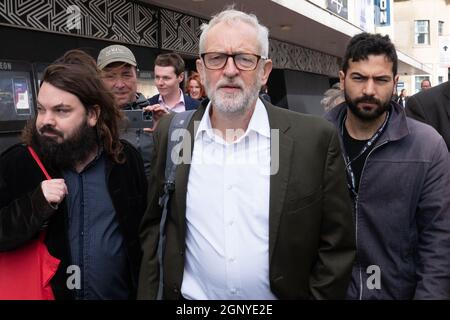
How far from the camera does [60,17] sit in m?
6.24

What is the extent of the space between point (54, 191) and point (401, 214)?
154 centimetres

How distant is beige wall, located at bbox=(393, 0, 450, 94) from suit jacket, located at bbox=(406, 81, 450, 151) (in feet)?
106

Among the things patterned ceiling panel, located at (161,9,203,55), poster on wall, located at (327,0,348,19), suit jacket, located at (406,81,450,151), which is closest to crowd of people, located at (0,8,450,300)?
suit jacket, located at (406,81,450,151)

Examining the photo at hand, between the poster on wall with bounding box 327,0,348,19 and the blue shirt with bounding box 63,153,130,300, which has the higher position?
the poster on wall with bounding box 327,0,348,19

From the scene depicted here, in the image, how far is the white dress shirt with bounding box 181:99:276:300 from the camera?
6.37 feet

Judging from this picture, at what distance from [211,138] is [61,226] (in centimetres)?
75

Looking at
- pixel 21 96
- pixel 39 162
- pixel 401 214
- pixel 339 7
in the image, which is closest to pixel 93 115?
pixel 39 162

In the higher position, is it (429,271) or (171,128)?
(171,128)

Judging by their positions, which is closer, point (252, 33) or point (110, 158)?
point (252, 33)

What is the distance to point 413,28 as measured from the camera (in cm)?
3341

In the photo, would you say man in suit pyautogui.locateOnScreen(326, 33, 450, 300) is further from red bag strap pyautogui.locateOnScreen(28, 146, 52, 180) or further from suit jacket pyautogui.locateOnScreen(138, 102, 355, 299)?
red bag strap pyautogui.locateOnScreen(28, 146, 52, 180)

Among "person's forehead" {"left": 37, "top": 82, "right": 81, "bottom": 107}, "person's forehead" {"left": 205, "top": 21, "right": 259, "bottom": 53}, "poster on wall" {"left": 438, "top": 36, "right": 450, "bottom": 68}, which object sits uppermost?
"poster on wall" {"left": 438, "top": 36, "right": 450, "bottom": 68}
